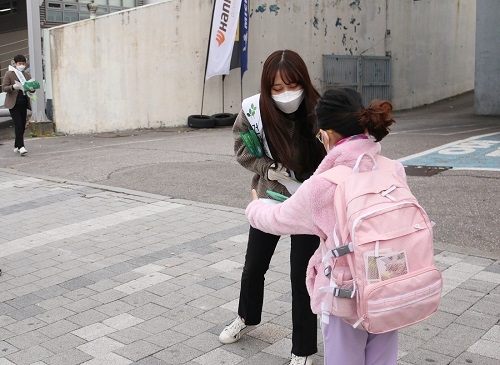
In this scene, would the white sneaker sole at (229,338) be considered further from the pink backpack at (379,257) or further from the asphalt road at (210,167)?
the asphalt road at (210,167)

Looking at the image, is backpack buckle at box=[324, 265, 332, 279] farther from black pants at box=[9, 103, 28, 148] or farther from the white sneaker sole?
black pants at box=[9, 103, 28, 148]

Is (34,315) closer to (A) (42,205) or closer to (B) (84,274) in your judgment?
(B) (84,274)

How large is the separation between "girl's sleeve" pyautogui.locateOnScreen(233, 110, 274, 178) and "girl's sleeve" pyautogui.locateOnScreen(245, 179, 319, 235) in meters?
0.74

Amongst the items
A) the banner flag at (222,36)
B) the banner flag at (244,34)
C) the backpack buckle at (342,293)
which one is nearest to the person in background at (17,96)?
the banner flag at (222,36)

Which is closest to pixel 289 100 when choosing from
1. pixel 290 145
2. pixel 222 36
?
pixel 290 145

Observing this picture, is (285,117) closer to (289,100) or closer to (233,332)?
(289,100)

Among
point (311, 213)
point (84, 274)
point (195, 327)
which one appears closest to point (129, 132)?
point (84, 274)

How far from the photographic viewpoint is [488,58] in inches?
746

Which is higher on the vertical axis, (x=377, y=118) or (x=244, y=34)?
(x=244, y=34)

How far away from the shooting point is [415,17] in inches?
874

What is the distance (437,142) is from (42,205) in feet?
25.5

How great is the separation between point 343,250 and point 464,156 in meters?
9.03

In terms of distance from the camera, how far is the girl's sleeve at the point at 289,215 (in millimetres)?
2699

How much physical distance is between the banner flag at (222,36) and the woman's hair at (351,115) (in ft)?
46.6
